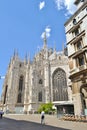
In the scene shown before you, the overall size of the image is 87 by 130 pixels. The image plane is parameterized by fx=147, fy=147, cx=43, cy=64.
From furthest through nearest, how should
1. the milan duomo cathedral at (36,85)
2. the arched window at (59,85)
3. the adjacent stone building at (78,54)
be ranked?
1. the arched window at (59,85)
2. the milan duomo cathedral at (36,85)
3. the adjacent stone building at (78,54)

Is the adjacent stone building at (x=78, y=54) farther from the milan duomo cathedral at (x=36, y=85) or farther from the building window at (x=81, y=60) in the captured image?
the milan duomo cathedral at (x=36, y=85)

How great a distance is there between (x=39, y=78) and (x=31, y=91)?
7.19 m

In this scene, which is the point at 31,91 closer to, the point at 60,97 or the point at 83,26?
the point at 60,97

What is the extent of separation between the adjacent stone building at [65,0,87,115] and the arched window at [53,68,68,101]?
122ft

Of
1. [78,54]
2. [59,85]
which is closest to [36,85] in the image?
[59,85]

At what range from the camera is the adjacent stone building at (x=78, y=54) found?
17.0m

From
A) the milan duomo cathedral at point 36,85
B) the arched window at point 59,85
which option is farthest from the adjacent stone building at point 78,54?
the arched window at point 59,85

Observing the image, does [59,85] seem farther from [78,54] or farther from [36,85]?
[78,54]

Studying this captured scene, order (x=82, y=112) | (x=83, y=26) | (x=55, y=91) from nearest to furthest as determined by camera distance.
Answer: (x=82, y=112), (x=83, y=26), (x=55, y=91)

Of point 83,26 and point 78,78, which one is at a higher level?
point 83,26

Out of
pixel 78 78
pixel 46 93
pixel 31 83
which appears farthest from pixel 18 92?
pixel 78 78

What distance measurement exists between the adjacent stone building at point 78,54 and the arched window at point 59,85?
122 feet

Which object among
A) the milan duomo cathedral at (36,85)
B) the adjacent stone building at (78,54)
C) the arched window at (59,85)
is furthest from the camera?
the arched window at (59,85)

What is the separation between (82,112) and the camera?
16719 mm
